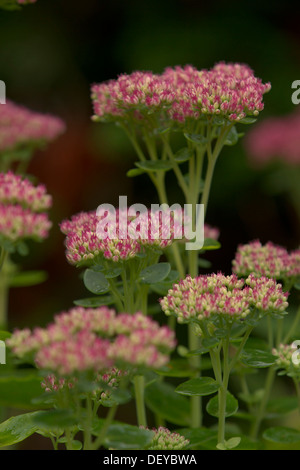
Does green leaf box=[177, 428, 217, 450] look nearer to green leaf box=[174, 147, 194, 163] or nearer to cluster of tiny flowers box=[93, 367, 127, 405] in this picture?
cluster of tiny flowers box=[93, 367, 127, 405]

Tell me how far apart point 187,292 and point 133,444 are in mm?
202

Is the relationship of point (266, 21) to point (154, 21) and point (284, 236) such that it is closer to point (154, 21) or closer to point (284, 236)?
point (154, 21)

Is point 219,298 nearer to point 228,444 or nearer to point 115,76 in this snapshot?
point 228,444

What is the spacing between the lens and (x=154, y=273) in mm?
819

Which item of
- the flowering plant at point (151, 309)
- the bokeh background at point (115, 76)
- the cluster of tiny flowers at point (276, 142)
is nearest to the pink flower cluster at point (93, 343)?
the flowering plant at point (151, 309)

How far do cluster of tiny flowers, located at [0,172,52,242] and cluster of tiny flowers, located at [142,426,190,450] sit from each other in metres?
0.26

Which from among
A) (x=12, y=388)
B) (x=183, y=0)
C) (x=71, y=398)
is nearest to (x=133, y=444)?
(x=71, y=398)

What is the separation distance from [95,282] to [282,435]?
1.14ft

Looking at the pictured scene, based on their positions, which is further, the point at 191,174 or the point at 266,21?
the point at 266,21

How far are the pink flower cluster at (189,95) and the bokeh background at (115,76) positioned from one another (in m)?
1.45

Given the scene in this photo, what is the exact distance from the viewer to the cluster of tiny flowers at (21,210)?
74cm

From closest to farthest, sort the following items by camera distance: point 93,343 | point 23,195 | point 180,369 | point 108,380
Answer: point 93,343
point 108,380
point 23,195
point 180,369

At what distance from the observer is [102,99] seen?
0.98 metres

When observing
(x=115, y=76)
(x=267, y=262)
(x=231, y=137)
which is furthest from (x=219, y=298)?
(x=115, y=76)
